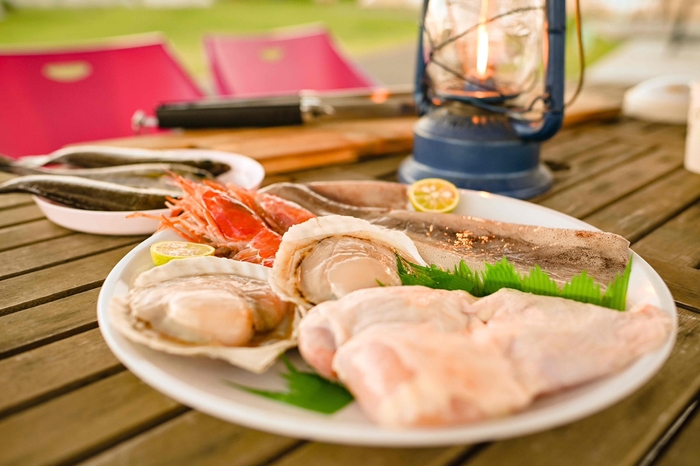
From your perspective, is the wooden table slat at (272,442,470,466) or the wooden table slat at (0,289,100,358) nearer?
the wooden table slat at (272,442,470,466)

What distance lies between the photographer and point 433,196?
1596 millimetres

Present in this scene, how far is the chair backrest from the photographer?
375 centimetres

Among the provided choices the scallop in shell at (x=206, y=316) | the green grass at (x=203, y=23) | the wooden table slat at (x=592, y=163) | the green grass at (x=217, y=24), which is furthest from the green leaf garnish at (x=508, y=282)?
the green grass at (x=203, y=23)

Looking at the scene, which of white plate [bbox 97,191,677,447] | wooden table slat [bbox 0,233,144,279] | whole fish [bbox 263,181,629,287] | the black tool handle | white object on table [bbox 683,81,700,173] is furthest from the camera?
the black tool handle

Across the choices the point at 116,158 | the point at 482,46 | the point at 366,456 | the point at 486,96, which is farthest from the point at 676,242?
the point at 116,158

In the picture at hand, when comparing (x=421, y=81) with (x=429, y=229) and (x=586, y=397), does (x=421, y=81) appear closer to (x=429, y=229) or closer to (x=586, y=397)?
(x=429, y=229)

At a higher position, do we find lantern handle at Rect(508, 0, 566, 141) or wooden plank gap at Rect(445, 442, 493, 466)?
lantern handle at Rect(508, 0, 566, 141)

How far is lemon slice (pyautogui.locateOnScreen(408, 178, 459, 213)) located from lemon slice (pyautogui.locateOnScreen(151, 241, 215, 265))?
2.09ft

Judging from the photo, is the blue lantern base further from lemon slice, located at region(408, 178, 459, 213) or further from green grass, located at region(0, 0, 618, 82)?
green grass, located at region(0, 0, 618, 82)

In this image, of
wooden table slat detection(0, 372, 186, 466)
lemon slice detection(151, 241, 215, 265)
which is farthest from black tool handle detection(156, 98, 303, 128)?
wooden table slat detection(0, 372, 186, 466)

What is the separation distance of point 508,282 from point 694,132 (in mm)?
1536

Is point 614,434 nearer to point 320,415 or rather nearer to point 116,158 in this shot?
point 320,415

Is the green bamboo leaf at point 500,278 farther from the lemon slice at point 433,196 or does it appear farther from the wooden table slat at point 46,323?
the wooden table slat at point 46,323

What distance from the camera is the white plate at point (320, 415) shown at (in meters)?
0.67
